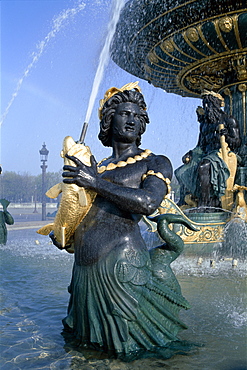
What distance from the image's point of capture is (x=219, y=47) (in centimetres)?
739

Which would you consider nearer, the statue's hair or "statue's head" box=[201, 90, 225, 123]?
the statue's hair

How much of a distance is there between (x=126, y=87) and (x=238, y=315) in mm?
2250

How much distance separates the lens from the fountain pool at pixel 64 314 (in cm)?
251

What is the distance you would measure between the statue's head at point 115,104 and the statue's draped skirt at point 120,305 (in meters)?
0.84

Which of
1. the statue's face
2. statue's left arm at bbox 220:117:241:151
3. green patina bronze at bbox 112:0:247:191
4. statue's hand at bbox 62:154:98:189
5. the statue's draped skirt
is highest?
green patina bronze at bbox 112:0:247:191

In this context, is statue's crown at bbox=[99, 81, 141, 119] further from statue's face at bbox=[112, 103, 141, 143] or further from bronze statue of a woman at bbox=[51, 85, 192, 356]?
statue's face at bbox=[112, 103, 141, 143]

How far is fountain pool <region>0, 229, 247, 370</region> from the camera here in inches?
98.7

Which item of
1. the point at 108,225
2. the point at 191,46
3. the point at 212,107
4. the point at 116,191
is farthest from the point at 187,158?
the point at 116,191

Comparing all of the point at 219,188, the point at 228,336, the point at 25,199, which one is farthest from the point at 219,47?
the point at 25,199

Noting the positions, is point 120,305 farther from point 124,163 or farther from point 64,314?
point 64,314

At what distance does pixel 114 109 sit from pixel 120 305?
50.8 inches

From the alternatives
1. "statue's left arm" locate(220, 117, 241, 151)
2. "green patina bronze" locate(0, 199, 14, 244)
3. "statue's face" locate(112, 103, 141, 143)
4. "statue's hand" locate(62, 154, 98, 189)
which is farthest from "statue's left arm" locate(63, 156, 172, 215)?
"green patina bronze" locate(0, 199, 14, 244)

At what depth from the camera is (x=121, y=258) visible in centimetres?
254

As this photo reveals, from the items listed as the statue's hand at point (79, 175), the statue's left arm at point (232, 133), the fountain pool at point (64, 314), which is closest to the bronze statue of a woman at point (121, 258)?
the statue's hand at point (79, 175)
